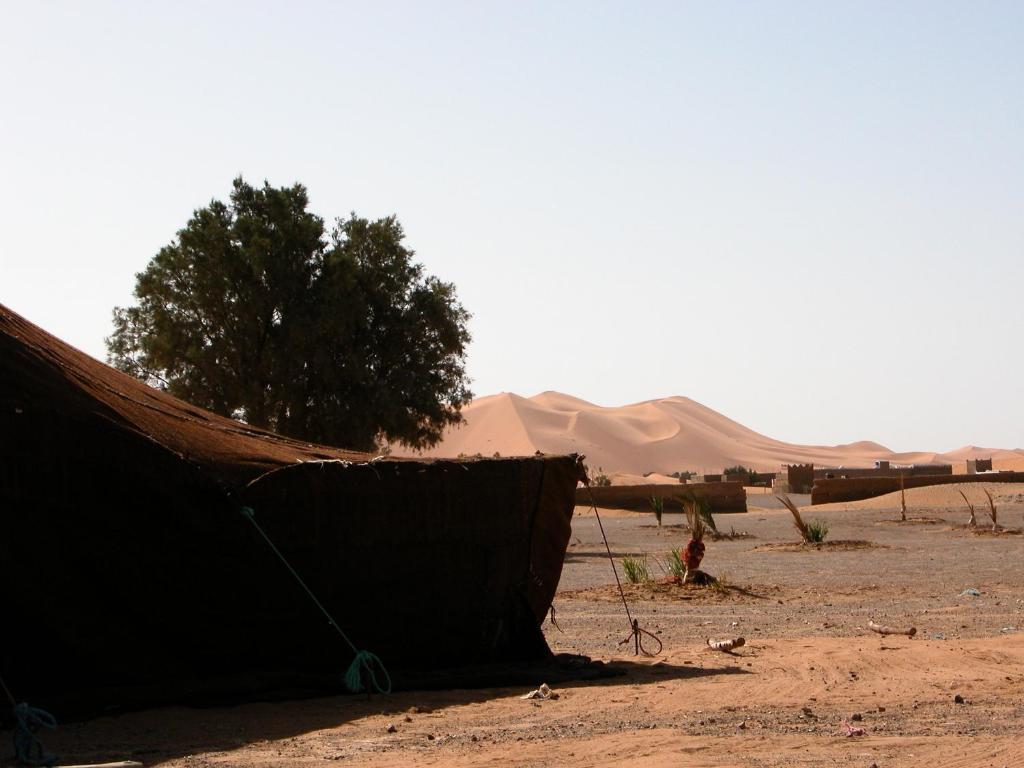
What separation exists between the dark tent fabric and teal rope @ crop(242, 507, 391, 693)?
0.08 m

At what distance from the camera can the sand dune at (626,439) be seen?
11575 centimetres

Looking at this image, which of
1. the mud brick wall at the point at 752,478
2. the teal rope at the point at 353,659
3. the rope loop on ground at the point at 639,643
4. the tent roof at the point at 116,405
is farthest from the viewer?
the mud brick wall at the point at 752,478

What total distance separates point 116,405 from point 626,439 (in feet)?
387

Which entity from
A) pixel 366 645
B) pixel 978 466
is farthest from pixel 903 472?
pixel 366 645

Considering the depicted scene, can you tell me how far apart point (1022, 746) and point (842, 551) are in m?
17.3

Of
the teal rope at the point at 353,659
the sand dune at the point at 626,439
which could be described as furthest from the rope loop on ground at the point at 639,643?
the sand dune at the point at 626,439

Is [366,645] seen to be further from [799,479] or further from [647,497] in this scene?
[799,479]

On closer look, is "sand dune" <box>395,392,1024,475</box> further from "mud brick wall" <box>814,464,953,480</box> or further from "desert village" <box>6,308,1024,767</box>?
"desert village" <box>6,308,1024,767</box>

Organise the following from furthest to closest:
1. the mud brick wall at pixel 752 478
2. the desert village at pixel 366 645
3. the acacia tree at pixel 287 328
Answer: the mud brick wall at pixel 752 478 → the acacia tree at pixel 287 328 → the desert village at pixel 366 645

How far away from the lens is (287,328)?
32.0 meters

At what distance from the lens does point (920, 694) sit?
8.78 meters

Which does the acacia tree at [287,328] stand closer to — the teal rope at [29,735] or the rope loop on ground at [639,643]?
the rope loop on ground at [639,643]

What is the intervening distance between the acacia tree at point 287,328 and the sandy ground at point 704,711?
17778mm

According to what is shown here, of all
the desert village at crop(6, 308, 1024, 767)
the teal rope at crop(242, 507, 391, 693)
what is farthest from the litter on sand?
the teal rope at crop(242, 507, 391, 693)
